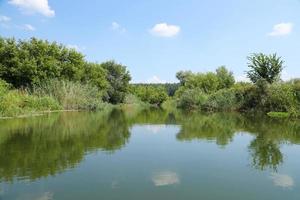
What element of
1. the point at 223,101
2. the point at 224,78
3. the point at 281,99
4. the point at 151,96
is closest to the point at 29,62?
the point at 223,101

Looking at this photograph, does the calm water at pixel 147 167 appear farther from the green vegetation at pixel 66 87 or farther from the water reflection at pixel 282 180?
the green vegetation at pixel 66 87

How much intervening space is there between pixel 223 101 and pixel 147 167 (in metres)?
30.6

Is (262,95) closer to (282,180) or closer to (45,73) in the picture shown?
(45,73)

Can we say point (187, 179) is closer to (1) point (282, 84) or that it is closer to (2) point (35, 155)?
(2) point (35, 155)

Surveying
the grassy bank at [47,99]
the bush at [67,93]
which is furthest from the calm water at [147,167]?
the bush at [67,93]

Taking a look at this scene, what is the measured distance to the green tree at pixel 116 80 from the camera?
202 ft

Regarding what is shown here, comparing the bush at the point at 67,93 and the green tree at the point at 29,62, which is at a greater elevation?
the green tree at the point at 29,62

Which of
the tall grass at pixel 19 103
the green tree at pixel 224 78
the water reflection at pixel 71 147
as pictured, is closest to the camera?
the water reflection at pixel 71 147

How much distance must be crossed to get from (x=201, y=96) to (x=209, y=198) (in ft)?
130

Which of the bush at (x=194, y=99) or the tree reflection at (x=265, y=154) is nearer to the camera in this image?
the tree reflection at (x=265, y=154)

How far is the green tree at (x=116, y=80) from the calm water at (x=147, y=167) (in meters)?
46.5

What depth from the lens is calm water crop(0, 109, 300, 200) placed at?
6918mm

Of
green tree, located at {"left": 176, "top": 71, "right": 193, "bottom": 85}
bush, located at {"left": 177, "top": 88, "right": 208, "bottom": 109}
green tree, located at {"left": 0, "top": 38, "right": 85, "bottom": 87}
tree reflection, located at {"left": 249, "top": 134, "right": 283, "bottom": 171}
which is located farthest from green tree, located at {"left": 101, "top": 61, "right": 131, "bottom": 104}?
tree reflection, located at {"left": 249, "top": 134, "right": 283, "bottom": 171}

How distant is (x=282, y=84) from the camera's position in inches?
1254
